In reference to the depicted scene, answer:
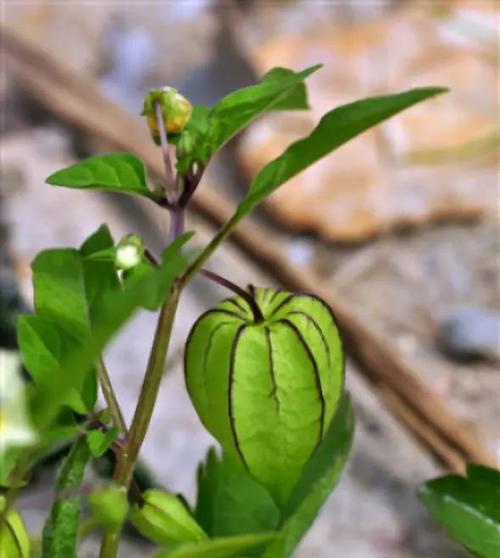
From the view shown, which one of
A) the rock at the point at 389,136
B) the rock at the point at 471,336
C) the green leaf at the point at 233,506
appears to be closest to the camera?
the green leaf at the point at 233,506

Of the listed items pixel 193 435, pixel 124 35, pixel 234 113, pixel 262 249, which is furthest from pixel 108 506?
Answer: pixel 124 35

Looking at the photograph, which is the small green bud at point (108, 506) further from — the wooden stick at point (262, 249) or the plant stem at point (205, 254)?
the wooden stick at point (262, 249)

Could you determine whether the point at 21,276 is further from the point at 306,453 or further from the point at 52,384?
the point at 52,384

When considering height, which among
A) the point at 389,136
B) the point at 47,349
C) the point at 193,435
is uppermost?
the point at 389,136

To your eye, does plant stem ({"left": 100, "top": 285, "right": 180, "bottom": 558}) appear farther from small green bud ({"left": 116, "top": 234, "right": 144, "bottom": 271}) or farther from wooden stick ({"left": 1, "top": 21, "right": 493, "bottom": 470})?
wooden stick ({"left": 1, "top": 21, "right": 493, "bottom": 470})

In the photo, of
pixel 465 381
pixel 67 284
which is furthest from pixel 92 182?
pixel 465 381

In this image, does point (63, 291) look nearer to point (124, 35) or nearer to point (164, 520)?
point (164, 520)

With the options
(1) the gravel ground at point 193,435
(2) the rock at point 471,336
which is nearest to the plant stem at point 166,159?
(1) the gravel ground at point 193,435
